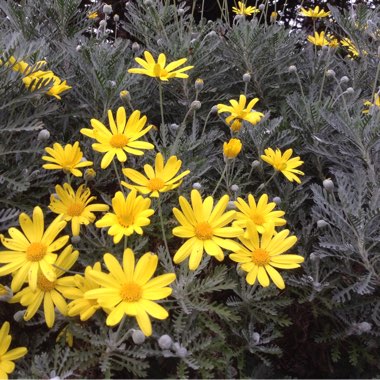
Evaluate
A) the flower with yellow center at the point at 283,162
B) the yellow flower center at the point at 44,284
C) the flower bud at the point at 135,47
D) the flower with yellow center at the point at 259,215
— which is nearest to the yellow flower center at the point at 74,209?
the yellow flower center at the point at 44,284

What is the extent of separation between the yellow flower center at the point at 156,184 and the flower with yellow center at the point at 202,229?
118 mm

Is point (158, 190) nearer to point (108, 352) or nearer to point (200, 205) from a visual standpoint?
point (200, 205)

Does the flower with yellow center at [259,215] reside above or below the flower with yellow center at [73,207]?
above

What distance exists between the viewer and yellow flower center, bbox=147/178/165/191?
1493mm

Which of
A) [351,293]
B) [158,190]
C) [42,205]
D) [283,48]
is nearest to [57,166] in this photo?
[42,205]

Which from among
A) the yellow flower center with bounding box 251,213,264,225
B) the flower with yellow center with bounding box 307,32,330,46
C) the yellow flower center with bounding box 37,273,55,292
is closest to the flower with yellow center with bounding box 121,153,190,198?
the yellow flower center with bounding box 251,213,264,225

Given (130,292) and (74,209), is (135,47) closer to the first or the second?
(74,209)

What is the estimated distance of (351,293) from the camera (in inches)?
65.9

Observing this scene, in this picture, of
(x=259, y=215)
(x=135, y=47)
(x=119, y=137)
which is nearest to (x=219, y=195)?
(x=259, y=215)

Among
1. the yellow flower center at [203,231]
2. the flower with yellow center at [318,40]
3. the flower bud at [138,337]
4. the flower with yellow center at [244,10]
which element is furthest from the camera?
the flower with yellow center at [318,40]

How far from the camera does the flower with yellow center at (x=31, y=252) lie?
50.9 inches

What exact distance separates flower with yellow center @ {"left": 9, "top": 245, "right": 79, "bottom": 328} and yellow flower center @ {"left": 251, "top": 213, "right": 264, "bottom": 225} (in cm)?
53

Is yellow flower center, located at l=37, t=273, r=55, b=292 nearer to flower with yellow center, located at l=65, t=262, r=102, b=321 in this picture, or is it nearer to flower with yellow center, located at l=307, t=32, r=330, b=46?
flower with yellow center, located at l=65, t=262, r=102, b=321

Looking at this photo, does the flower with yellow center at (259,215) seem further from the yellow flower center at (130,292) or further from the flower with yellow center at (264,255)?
the yellow flower center at (130,292)
